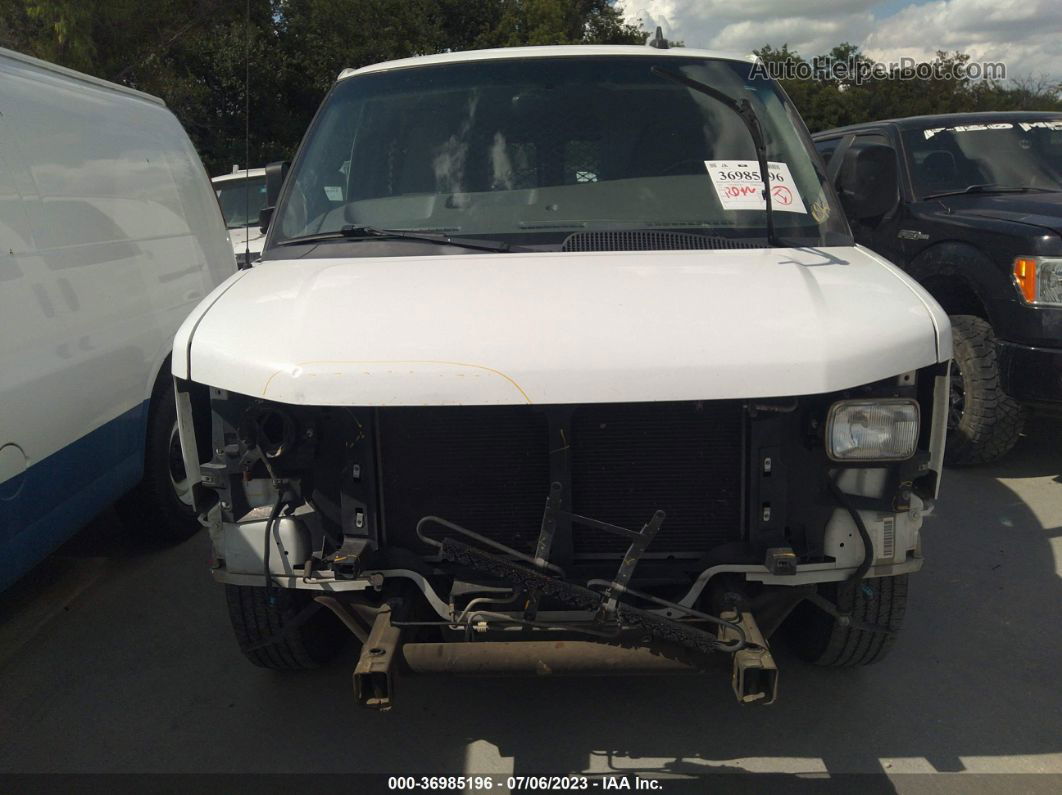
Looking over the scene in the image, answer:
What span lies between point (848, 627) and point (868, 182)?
188cm

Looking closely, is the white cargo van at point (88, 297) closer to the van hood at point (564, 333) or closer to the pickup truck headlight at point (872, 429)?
the van hood at point (564, 333)

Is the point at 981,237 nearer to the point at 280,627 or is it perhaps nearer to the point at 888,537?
the point at 888,537

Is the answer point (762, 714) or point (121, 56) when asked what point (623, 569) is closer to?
point (762, 714)

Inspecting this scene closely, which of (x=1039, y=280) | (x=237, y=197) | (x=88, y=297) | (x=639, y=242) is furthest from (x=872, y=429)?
(x=237, y=197)

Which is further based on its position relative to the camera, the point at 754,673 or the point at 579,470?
the point at 579,470

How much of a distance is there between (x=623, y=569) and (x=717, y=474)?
42 cm

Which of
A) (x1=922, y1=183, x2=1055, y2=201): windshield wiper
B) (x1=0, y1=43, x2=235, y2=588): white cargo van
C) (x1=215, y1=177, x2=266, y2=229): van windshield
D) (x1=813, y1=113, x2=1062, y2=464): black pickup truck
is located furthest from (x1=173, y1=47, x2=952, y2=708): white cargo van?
(x1=215, y1=177, x2=266, y2=229): van windshield

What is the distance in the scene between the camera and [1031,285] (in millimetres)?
5223

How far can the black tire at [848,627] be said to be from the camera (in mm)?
3031

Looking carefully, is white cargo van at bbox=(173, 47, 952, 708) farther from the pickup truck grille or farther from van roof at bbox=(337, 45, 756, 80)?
van roof at bbox=(337, 45, 756, 80)

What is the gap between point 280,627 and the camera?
3188 millimetres

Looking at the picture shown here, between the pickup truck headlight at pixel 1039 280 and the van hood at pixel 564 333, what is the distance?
270 centimetres

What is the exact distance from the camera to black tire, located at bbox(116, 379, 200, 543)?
4711mm

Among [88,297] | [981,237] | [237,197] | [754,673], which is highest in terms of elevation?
[237,197]
